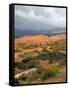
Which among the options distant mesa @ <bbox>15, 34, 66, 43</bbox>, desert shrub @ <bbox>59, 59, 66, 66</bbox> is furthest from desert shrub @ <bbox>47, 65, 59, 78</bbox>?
distant mesa @ <bbox>15, 34, 66, 43</bbox>

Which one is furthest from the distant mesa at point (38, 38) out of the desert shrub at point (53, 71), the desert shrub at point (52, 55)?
the desert shrub at point (53, 71)

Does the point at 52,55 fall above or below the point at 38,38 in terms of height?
below

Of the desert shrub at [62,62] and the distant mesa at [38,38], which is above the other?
the distant mesa at [38,38]

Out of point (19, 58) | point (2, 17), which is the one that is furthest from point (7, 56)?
point (2, 17)

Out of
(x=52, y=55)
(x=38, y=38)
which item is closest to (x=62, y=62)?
(x=52, y=55)

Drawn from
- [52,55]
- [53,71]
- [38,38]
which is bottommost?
[53,71]

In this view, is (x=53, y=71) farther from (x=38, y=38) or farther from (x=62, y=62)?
(x=38, y=38)

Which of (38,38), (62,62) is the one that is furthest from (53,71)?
(38,38)

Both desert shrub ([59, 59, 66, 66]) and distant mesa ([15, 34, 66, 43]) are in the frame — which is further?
desert shrub ([59, 59, 66, 66])

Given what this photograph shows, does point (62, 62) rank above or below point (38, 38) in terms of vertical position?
below

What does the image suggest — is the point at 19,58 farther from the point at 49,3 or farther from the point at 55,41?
the point at 49,3

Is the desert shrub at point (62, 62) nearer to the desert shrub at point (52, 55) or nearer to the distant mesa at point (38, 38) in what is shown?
the desert shrub at point (52, 55)

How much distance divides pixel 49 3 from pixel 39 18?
154mm

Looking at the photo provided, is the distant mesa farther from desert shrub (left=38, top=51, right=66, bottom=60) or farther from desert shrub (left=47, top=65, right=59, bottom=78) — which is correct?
desert shrub (left=47, top=65, right=59, bottom=78)
